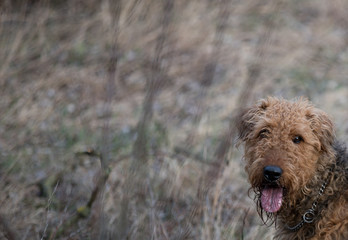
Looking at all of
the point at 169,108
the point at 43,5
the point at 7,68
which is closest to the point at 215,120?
the point at 169,108

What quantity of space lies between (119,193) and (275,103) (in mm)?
2575

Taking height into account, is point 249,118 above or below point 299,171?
above

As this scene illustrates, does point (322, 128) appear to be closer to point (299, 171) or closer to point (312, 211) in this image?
point (299, 171)

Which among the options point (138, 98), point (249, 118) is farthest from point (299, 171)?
point (138, 98)

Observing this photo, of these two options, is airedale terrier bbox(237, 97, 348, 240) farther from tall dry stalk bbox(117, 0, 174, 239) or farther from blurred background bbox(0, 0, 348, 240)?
tall dry stalk bbox(117, 0, 174, 239)

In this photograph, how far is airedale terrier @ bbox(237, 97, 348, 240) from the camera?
3.91m

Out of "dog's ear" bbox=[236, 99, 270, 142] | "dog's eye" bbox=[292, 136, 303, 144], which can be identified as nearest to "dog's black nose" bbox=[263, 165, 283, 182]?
"dog's eye" bbox=[292, 136, 303, 144]

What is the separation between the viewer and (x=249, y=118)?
4.60m

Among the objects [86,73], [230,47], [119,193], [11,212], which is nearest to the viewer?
[11,212]

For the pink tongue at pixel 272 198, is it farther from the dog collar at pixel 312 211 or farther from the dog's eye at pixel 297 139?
the dog's eye at pixel 297 139

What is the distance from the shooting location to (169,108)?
853 centimetres

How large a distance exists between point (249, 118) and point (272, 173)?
0.88m

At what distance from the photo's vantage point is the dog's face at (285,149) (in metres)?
Answer: 3.87

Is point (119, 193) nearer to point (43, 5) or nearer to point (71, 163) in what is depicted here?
point (71, 163)
